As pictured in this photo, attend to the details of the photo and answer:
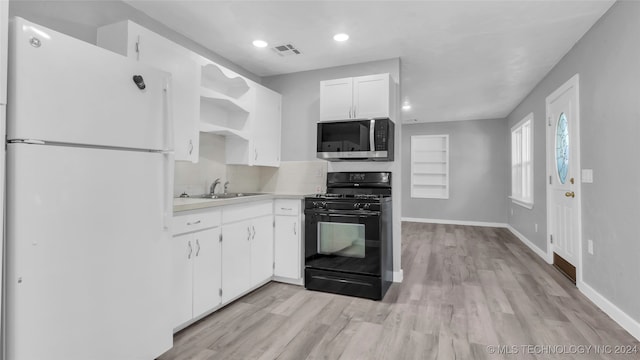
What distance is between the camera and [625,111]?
2.41m

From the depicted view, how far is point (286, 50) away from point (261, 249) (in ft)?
6.76

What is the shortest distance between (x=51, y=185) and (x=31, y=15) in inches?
52.6

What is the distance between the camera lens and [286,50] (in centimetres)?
340

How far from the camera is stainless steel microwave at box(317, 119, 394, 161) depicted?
3.32 meters

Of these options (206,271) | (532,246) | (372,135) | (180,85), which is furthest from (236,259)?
(532,246)

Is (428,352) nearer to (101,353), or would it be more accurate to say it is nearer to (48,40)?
(101,353)

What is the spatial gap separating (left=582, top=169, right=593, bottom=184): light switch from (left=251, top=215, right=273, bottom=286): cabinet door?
119 inches

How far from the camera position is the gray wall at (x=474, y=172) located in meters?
7.27

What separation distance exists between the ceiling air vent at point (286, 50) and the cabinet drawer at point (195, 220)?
1826 millimetres

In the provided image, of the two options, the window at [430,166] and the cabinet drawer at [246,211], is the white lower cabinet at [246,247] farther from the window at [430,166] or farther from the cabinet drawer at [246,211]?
the window at [430,166]

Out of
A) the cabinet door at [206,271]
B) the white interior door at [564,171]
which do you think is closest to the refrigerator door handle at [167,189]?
the cabinet door at [206,271]

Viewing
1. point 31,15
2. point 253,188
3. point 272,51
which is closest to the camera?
point 31,15

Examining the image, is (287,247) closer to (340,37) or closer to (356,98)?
(356,98)

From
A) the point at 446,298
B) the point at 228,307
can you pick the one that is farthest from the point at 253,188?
the point at 446,298
